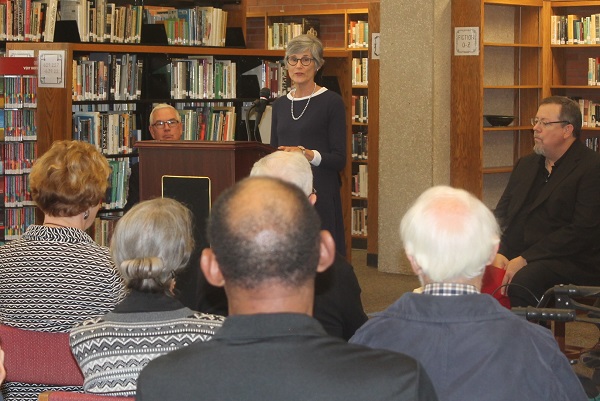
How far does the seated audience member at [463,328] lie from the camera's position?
6.44ft

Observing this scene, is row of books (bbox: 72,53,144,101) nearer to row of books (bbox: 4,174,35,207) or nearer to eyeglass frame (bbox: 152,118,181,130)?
row of books (bbox: 4,174,35,207)

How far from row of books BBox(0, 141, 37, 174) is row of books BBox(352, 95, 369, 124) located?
430 cm

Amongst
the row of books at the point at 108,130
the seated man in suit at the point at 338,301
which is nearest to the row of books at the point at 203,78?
the row of books at the point at 108,130

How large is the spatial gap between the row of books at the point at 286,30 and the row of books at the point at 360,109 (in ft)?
5.14

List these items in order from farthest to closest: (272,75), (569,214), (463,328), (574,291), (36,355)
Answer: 1. (272,75)
2. (569,214)
3. (574,291)
4. (36,355)
5. (463,328)

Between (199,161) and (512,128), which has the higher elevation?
(512,128)

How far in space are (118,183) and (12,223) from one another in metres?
0.81

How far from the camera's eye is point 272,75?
7785mm

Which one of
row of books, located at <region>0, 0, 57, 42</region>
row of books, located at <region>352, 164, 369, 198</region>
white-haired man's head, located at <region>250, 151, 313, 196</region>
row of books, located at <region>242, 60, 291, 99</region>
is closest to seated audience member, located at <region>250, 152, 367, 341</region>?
white-haired man's head, located at <region>250, 151, 313, 196</region>

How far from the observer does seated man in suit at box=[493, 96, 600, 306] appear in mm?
4691

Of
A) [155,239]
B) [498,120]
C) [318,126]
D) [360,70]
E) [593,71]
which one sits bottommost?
[155,239]

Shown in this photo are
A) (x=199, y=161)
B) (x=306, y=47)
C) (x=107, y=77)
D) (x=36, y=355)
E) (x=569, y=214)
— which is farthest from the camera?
(x=107, y=77)

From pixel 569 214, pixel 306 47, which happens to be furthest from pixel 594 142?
pixel 306 47

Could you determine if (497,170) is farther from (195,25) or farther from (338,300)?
(338,300)
